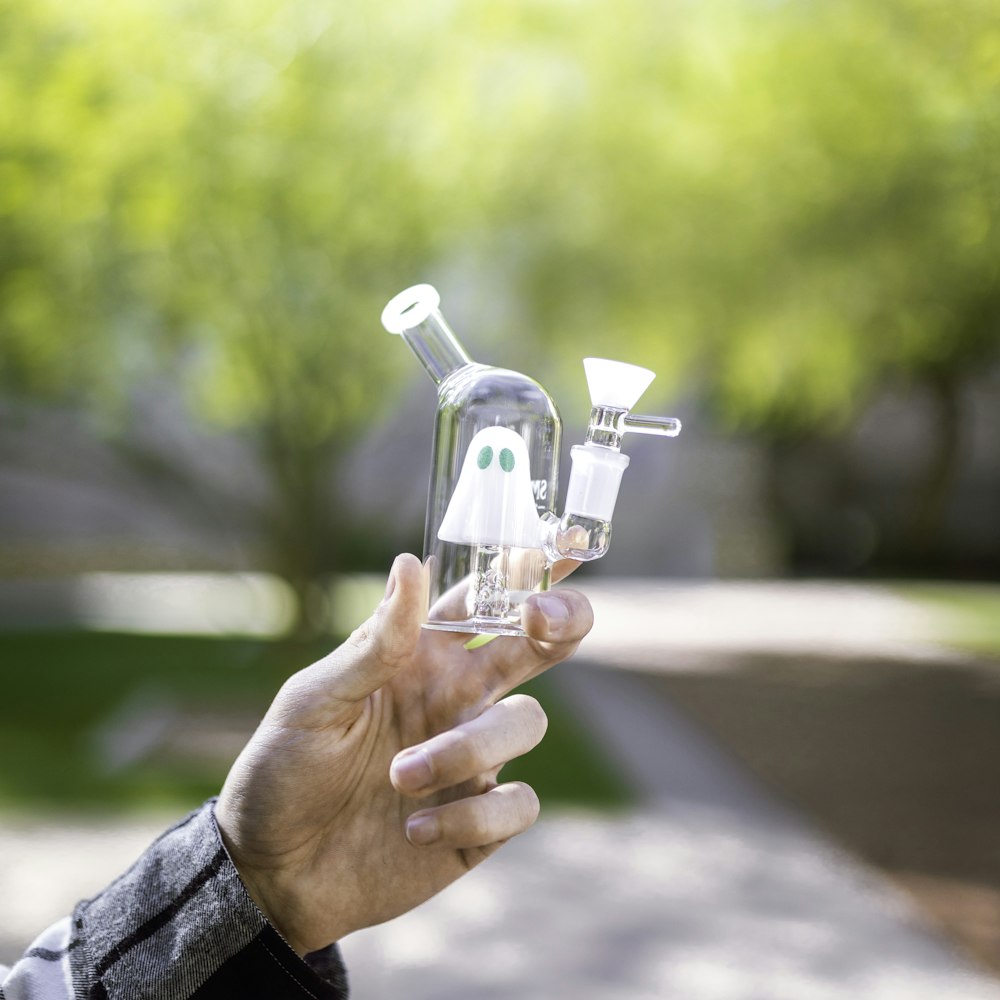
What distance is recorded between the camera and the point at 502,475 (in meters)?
1.71

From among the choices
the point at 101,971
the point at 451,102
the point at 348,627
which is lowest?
the point at 101,971

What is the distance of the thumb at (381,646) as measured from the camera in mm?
1467

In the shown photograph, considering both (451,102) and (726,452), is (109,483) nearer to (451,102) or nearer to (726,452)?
(451,102)

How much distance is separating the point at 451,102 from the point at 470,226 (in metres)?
0.91

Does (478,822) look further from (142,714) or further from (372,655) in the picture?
(142,714)

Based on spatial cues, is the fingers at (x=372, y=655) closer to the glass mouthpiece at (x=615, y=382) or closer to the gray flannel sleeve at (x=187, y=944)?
the gray flannel sleeve at (x=187, y=944)

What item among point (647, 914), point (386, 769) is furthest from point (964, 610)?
point (386, 769)

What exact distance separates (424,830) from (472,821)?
2.3 inches

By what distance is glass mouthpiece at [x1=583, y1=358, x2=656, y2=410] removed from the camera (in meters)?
1.63

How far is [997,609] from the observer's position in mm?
19156

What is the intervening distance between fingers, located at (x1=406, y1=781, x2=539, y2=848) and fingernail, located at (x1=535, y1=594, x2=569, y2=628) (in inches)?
8.0

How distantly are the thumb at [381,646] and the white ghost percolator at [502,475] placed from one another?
7.5 inches

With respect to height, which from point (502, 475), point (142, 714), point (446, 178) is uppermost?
point (446, 178)

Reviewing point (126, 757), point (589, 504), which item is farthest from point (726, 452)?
point (589, 504)
